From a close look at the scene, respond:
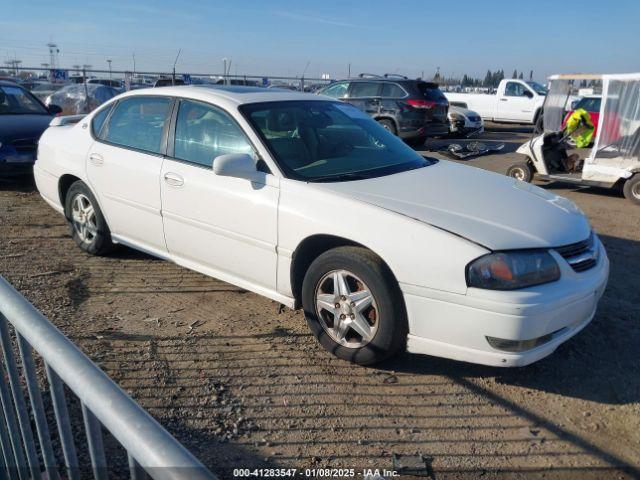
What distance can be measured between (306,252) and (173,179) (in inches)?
51.2

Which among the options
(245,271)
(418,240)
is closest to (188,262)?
(245,271)

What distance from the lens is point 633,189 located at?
7.95 m

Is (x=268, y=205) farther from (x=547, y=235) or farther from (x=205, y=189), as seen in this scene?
(x=547, y=235)

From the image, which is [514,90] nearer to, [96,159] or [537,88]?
[537,88]

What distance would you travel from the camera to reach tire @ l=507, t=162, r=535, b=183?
9.20 m

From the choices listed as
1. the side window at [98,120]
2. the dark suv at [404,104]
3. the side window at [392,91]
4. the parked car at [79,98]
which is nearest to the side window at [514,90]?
the dark suv at [404,104]

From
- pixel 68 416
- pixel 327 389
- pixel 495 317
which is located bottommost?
pixel 327 389

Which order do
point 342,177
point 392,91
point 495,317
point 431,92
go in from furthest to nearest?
point 431,92, point 392,91, point 342,177, point 495,317

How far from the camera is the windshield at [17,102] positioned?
8609 mm

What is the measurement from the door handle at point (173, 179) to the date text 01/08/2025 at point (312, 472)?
2268mm

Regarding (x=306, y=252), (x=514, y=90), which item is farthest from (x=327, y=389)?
(x=514, y=90)

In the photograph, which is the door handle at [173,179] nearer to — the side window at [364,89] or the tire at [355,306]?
the tire at [355,306]

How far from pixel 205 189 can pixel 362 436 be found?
2071mm

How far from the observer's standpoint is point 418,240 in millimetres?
2932
